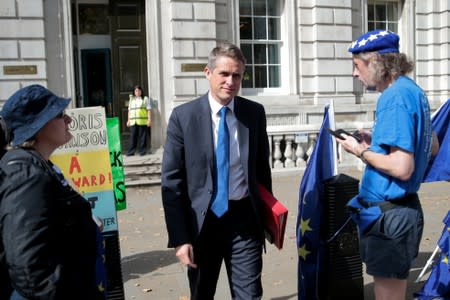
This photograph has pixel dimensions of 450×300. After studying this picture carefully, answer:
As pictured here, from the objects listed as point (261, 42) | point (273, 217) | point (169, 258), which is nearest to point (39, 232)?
point (273, 217)

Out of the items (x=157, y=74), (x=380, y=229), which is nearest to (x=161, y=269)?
(x=380, y=229)

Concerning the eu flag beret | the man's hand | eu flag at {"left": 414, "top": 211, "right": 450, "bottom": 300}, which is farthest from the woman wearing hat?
eu flag at {"left": 414, "top": 211, "right": 450, "bottom": 300}

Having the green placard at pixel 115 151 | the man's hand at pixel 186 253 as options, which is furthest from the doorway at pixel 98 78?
the man's hand at pixel 186 253

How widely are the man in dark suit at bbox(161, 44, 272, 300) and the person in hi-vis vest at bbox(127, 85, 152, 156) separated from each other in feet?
31.3

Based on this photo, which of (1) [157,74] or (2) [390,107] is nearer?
(2) [390,107]

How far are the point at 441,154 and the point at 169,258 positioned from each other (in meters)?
3.30

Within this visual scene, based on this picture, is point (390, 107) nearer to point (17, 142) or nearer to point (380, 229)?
point (380, 229)

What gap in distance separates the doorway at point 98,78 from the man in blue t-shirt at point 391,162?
1230 centimetres

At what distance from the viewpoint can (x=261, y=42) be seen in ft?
47.4

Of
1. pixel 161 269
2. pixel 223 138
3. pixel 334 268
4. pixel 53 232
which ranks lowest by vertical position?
pixel 161 269

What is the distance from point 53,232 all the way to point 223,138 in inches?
54.1

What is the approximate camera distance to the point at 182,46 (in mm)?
13016

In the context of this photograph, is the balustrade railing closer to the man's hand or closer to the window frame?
the window frame

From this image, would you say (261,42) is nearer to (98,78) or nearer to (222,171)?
(98,78)
